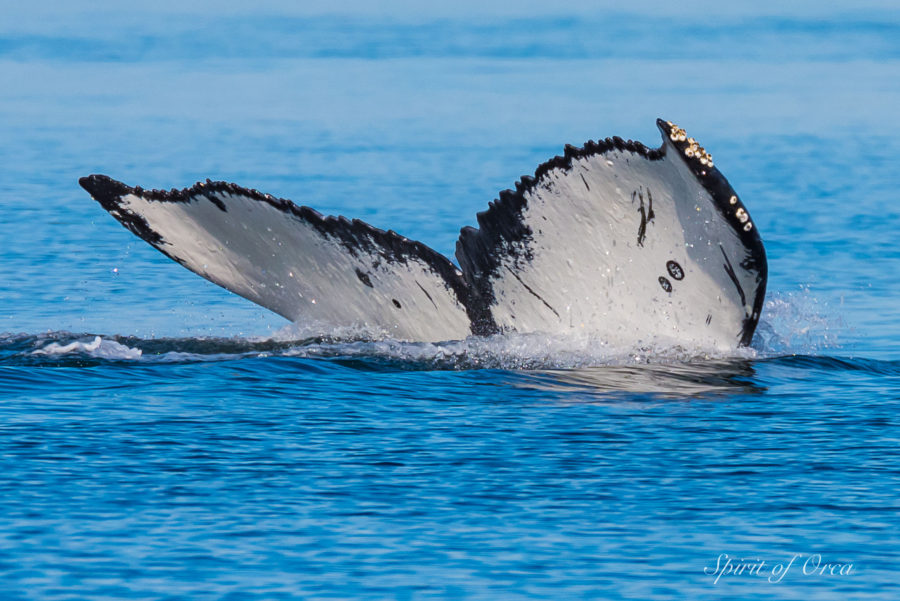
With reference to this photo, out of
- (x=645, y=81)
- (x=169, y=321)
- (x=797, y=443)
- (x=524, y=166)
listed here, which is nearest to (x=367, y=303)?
(x=797, y=443)

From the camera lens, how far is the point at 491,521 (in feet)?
28.2

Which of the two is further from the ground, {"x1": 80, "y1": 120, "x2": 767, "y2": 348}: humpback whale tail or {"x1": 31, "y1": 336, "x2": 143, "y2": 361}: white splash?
{"x1": 80, "y1": 120, "x2": 767, "y2": 348}: humpback whale tail

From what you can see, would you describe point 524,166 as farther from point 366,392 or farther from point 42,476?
point 42,476

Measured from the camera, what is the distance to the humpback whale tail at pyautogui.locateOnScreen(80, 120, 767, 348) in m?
10.7

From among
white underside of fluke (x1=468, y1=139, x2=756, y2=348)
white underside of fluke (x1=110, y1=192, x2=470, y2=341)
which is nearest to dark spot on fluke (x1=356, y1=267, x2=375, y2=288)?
white underside of fluke (x1=110, y1=192, x2=470, y2=341)

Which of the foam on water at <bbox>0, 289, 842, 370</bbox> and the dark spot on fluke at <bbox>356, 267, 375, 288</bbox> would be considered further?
the foam on water at <bbox>0, 289, 842, 370</bbox>

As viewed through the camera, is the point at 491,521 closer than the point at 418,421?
Yes

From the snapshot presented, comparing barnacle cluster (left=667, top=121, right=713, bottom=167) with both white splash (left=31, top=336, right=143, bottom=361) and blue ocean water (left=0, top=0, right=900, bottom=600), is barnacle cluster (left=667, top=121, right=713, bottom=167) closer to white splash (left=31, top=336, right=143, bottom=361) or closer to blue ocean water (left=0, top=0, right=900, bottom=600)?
blue ocean water (left=0, top=0, right=900, bottom=600)

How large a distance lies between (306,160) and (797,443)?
25408 millimetres

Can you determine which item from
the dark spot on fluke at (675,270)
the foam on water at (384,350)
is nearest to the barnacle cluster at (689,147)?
the dark spot on fluke at (675,270)

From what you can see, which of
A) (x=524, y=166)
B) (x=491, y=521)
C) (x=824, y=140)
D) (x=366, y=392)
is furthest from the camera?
(x=824, y=140)

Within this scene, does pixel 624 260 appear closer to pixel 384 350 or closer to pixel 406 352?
pixel 406 352

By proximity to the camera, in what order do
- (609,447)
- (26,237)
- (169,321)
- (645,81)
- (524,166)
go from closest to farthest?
(609,447) < (169,321) < (26,237) < (524,166) < (645,81)

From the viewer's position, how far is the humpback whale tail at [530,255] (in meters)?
10.7
